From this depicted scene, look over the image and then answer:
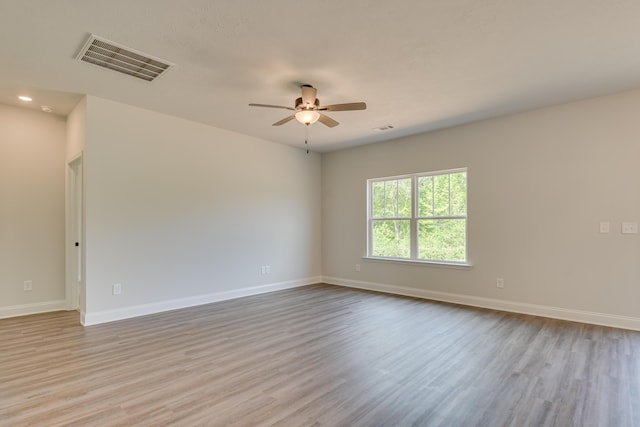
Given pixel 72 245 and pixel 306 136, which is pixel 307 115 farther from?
pixel 72 245

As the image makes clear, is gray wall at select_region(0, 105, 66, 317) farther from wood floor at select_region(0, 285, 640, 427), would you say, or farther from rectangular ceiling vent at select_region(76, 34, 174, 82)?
rectangular ceiling vent at select_region(76, 34, 174, 82)

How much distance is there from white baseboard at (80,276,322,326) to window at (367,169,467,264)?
1897 mm

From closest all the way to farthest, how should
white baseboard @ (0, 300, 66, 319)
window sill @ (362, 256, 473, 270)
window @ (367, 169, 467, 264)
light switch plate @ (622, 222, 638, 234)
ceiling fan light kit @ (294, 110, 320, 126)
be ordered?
1. ceiling fan light kit @ (294, 110, 320, 126)
2. light switch plate @ (622, 222, 638, 234)
3. white baseboard @ (0, 300, 66, 319)
4. window sill @ (362, 256, 473, 270)
5. window @ (367, 169, 467, 264)

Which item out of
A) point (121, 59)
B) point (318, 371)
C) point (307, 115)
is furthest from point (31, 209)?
point (318, 371)

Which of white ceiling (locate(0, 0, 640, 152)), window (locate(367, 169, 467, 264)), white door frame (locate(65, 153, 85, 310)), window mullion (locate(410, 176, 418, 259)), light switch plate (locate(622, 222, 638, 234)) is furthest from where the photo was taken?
window mullion (locate(410, 176, 418, 259))

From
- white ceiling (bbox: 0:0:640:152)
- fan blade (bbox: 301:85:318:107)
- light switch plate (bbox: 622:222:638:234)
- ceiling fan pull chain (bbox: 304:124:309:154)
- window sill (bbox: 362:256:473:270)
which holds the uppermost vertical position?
white ceiling (bbox: 0:0:640:152)

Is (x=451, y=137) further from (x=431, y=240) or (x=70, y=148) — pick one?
(x=70, y=148)

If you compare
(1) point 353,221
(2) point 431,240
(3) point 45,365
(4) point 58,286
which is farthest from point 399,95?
(4) point 58,286

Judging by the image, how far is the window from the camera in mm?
5125

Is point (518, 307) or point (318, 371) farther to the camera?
point (518, 307)

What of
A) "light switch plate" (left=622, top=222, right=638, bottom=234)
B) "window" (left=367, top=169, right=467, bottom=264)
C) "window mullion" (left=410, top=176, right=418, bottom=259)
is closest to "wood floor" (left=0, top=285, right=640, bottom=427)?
"light switch plate" (left=622, top=222, right=638, bottom=234)

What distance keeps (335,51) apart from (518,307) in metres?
4.01

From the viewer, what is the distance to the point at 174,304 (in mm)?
4629

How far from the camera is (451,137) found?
513 cm
